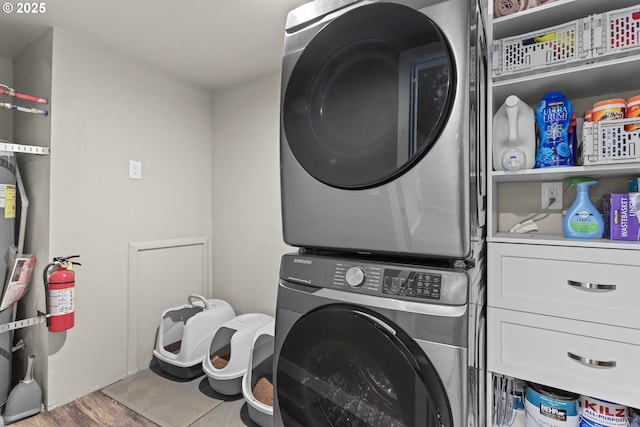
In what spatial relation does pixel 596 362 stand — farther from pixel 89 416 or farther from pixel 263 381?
pixel 89 416

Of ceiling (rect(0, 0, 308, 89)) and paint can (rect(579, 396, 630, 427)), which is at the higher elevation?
ceiling (rect(0, 0, 308, 89))

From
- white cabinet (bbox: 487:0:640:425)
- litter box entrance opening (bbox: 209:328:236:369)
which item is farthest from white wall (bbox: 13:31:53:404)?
white cabinet (bbox: 487:0:640:425)

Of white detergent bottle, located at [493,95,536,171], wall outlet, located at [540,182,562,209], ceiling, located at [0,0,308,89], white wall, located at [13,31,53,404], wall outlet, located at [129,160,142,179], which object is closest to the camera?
white detergent bottle, located at [493,95,536,171]

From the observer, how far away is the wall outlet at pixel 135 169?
2.29m

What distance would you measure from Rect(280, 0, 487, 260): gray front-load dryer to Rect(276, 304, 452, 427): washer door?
0.23 meters

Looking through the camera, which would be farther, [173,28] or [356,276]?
[173,28]

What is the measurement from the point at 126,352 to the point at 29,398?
54 centimetres

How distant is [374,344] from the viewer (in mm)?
876

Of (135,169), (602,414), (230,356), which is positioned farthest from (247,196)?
(602,414)

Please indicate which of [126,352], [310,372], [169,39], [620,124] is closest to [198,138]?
[169,39]

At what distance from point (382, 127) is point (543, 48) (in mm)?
862

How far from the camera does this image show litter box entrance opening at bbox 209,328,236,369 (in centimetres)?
213

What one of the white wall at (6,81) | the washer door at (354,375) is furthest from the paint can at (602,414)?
the white wall at (6,81)

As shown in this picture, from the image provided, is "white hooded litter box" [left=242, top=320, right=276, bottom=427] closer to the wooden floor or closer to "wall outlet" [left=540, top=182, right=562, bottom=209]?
the wooden floor
